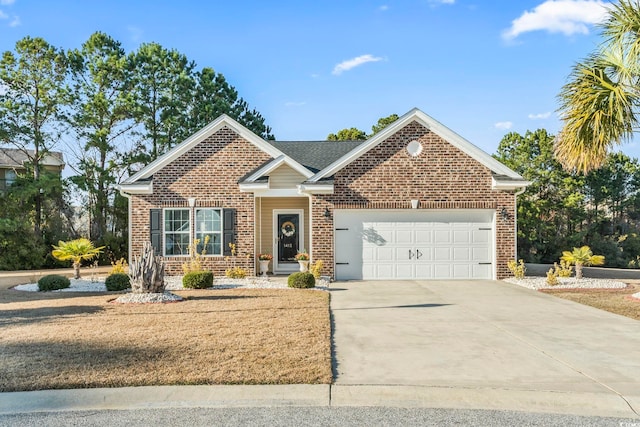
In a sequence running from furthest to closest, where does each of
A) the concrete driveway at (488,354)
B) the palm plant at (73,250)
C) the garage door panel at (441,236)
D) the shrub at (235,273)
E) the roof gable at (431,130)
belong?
1. the garage door panel at (441,236)
2. the roof gable at (431,130)
3. the shrub at (235,273)
4. the palm plant at (73,250)
5. the concrete driveway at (488,354)

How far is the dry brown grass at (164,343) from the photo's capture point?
221 inches

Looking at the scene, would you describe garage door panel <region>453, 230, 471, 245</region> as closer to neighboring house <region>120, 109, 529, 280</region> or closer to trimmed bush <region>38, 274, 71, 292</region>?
neighboring house <region>120, 109, 529, 280</region>

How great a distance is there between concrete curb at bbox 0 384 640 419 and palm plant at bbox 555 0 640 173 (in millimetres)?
7826

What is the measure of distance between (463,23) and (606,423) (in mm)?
10773

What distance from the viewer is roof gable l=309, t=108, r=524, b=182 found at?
1573 centimetres

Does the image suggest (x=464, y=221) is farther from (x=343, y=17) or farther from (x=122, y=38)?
(x=122, y=38)

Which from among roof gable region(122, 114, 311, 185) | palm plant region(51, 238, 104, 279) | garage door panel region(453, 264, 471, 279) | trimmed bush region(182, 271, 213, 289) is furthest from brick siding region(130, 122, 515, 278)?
palm plant region(51, 238, 104, 279)

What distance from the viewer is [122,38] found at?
90.7ft

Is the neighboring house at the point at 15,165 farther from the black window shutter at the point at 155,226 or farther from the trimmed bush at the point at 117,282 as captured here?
the trimmed bush at the point at 117,282

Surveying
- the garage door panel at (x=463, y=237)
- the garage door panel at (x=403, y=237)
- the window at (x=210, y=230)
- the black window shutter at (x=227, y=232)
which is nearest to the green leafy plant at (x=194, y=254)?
the window at (x=210, y=230)

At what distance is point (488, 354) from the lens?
266 inches

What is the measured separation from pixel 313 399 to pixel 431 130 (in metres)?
12.2

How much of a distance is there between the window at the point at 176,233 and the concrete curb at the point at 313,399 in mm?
11503

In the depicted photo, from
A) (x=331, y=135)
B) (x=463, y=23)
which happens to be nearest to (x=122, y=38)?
(x=331, y=135)
